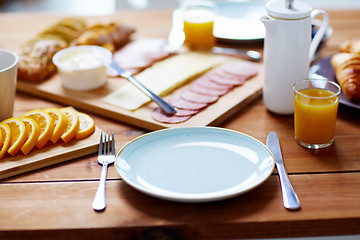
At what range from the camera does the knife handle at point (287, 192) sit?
1093 mm

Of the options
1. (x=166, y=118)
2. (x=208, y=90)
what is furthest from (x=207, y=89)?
(x=166, y=118)

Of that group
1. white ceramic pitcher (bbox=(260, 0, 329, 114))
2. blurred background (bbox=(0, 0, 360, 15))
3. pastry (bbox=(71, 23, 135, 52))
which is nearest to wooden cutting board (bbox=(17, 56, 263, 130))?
white ceramic pitcher (bbox=(260, 0, 329, 114))

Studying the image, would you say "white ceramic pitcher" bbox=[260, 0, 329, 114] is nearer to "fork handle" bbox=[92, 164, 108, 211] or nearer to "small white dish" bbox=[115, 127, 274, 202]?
"small white dish" bbox=[115, 127, 274, 202]

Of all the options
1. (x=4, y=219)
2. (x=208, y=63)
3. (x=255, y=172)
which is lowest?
(x=4, y=219)

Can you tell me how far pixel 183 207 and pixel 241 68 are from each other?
2.78 feet

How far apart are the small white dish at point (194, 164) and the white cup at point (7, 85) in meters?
0.47

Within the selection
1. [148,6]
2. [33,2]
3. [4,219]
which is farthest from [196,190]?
[33,2]

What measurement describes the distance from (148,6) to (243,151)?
346cm

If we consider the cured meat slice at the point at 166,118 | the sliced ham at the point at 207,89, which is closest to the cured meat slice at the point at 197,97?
the sliced ham at the point at 207,89

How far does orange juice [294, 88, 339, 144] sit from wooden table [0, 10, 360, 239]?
4 cm

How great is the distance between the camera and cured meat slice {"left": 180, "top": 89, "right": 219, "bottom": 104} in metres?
1.57

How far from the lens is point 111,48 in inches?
77.9

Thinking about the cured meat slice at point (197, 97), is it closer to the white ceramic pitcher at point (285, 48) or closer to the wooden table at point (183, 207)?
the white ceramic pitcher at point (285, 48)

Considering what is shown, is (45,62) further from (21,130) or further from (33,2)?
(33,2)
